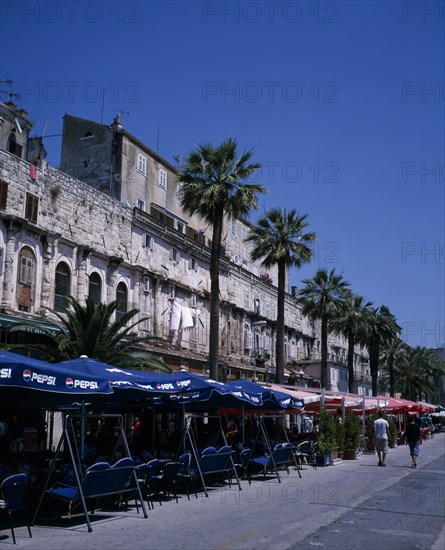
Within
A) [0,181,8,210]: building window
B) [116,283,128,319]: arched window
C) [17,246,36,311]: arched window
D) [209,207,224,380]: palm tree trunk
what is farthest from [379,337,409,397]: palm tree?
[0,181,8,210]: building window

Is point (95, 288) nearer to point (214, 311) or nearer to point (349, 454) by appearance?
point (214, 311)

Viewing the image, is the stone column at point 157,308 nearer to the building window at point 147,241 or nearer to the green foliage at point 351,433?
the building window at point 147,241

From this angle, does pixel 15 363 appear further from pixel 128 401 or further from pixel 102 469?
pixel 128 401

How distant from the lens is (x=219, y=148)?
29.7 metres

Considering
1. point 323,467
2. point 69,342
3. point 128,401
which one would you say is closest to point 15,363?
point 128,401

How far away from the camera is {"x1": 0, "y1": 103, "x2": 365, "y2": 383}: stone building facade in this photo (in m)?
26.8

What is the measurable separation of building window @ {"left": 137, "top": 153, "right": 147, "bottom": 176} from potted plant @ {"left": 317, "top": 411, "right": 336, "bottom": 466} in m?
21.2

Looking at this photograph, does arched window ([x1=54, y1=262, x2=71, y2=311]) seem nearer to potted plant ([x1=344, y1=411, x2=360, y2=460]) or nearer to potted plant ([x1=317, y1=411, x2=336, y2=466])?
potted plant ([x1=317, y1=411, x2=336, y2=466])

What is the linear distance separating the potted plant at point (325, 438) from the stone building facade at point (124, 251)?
11944 millimetres

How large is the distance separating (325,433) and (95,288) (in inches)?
515

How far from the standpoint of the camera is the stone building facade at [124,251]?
26750 mm

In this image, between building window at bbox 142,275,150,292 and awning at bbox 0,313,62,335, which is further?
building window at bbox 142,275,150,292

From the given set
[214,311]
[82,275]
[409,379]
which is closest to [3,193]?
[82,275]

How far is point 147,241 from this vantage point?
117 feet
